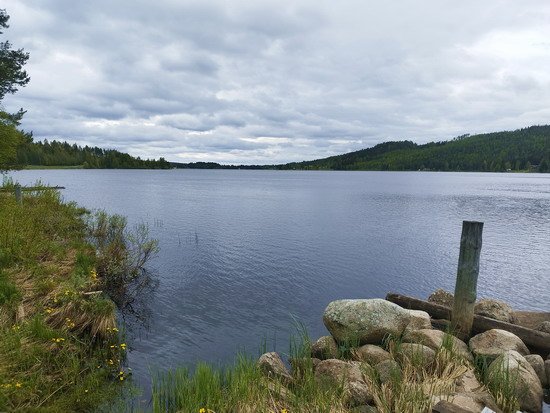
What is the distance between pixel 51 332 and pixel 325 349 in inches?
300

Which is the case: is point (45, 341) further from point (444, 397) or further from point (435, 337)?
point (435, 337)

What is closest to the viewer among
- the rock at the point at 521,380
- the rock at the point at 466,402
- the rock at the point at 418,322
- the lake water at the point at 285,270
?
the rock at the point at 466,402

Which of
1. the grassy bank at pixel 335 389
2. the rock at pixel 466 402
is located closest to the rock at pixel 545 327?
the grassy bank at pixel 335 389

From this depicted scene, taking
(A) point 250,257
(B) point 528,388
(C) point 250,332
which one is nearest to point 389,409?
(B) point 528,388

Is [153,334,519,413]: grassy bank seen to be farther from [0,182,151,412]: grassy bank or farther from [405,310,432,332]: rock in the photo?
[0,182,151,412]: grassy bank

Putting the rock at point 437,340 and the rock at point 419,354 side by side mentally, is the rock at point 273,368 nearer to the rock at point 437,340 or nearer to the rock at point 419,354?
the rock at point 419,354

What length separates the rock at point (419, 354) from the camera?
9.32 meters

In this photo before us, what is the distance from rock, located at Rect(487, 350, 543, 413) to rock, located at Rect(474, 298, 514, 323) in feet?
14.3

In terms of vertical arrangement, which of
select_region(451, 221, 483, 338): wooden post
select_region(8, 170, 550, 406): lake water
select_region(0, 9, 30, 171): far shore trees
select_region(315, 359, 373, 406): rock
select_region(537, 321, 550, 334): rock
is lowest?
select_region(8, 170, 550, 406): lake water

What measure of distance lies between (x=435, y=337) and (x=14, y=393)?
33.2ft

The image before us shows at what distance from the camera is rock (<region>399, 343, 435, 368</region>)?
9.32 meters

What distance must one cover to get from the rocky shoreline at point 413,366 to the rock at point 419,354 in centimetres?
2

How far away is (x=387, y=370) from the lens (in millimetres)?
8930

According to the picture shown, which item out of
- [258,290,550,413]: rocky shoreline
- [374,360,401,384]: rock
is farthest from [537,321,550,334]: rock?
[374,360,401,384]: rock
